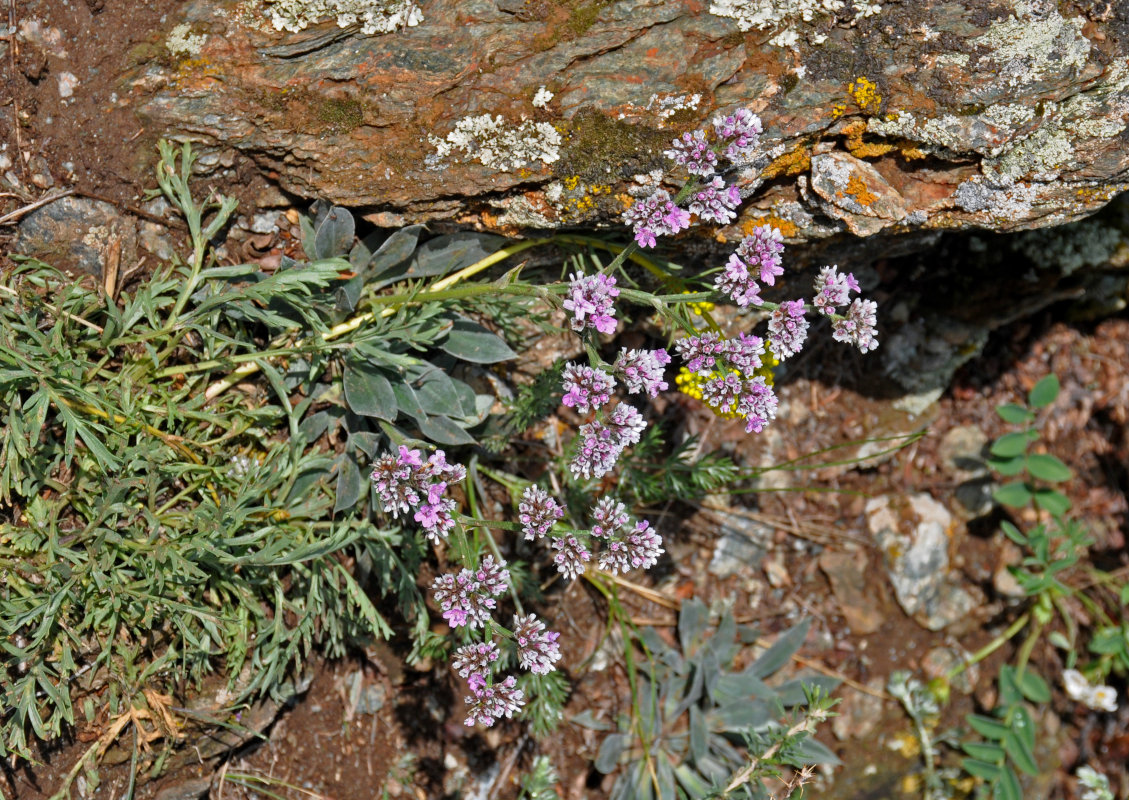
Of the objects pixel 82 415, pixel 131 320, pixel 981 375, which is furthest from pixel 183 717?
pixel 981 375

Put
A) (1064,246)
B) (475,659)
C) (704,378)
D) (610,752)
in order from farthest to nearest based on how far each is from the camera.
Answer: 1. (1064,246)
2. (610,752)
3. (704,378)
4. (475,659)

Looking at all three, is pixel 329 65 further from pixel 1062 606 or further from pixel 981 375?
pixel 1062 606

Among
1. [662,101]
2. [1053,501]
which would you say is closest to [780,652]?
[1053,501]

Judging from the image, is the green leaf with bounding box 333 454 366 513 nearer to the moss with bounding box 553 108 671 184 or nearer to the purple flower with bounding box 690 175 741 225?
the moss with bounding box 553 108 671 184

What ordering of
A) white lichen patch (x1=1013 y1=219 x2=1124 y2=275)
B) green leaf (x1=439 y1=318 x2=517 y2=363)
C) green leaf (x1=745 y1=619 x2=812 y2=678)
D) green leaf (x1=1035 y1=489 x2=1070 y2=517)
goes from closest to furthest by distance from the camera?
green leaf (x1=439 y1=318 x2=517 y2=363), white lichen patch (x1=1013 y1=219 x2=1124 y2=275), green leaf (x1=745 y1=619 x2=812 y2=678), green leaf (x1=1035 y1=489 x2=1070 y2=517)

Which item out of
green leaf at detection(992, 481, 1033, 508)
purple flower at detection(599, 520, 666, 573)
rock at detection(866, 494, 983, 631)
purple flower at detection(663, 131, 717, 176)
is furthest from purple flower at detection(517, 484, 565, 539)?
green leaf at detection(992, 481, 1033, 508)

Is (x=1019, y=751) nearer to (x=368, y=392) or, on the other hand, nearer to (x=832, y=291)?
(x=832, y=291)
